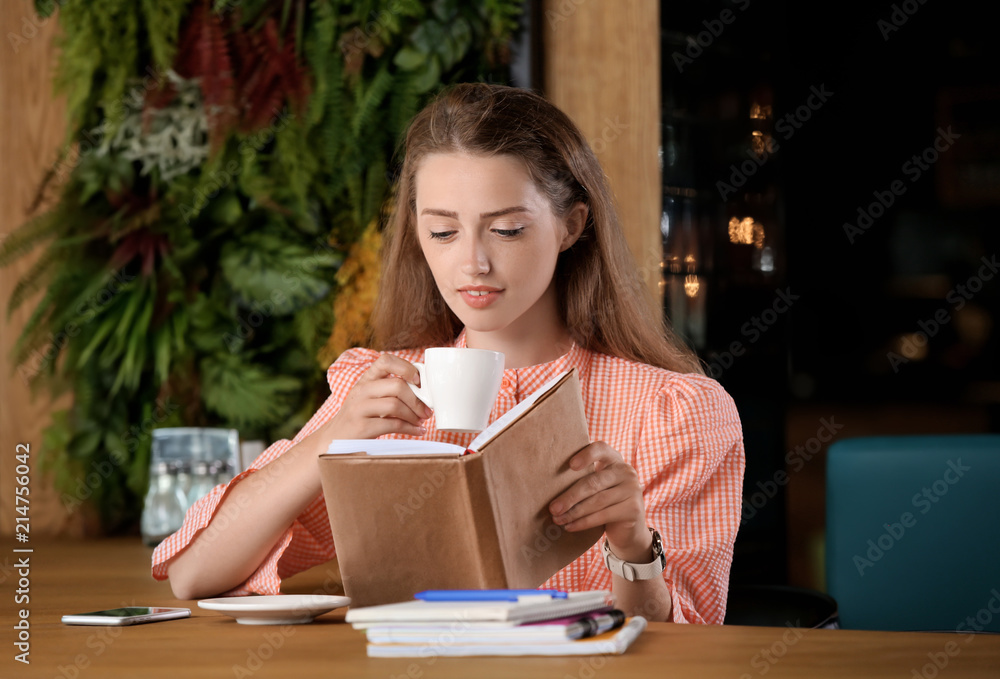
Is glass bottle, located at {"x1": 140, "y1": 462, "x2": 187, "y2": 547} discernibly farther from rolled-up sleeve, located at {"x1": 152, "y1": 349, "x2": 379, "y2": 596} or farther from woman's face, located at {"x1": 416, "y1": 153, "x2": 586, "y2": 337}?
woman's face, located at {"x1": 416, "y1": 153, "x2": 586, "y2": 337}

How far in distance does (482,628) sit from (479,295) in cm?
64

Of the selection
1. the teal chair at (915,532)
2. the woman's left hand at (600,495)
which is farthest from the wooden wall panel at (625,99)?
the woman's left hand at (600,495)

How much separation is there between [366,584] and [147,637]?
0.25 m

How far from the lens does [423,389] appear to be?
A: 1.33 m

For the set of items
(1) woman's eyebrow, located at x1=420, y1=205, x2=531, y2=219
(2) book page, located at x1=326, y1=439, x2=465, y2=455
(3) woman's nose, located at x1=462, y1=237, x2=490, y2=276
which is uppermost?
(1) woman's eyebrow, located at x1=420, y1=205, x2=531, y2=219

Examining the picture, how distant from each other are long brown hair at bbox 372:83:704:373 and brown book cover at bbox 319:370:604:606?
0.56 meters

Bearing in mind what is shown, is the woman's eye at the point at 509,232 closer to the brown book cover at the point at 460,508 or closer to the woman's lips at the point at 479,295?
the woman's lips at the point at 479,295

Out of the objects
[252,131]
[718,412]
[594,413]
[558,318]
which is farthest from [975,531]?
[252,131]

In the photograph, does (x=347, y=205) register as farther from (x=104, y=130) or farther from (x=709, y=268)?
(x=709, y=268)

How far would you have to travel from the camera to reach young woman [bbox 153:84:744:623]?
4.73 ft

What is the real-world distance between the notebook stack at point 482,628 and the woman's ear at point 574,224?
848mm

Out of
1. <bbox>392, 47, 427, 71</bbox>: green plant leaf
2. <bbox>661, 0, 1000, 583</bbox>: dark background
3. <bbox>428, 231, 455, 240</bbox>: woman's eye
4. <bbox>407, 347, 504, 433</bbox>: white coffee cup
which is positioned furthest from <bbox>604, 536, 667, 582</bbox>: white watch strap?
<bbox>661, 0, 1000, 583</bbox>: dark background

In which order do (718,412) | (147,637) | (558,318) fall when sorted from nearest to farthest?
(147,637)
(718,412)
(558,318)

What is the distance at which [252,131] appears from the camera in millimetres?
2537
